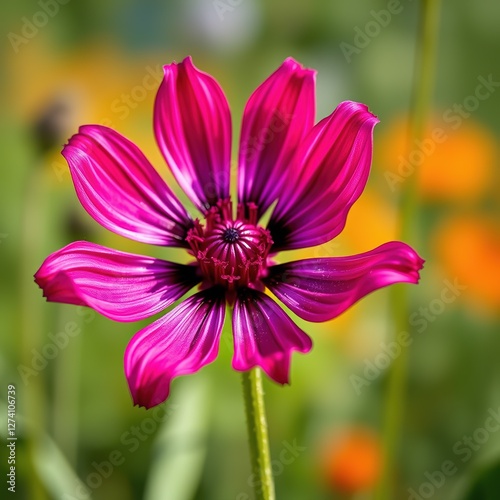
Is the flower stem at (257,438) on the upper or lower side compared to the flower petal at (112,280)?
lower

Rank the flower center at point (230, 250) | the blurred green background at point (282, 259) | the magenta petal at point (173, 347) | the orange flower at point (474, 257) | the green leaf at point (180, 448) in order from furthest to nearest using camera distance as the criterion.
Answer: the orange flower at point (474, 257) → the blurred green background at point (282, 259) → the green leaf at point (180, 448) → the flower center at point (230, 250) → the magenta petal at point (173, 347)

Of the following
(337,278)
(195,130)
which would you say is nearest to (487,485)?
(337,278)

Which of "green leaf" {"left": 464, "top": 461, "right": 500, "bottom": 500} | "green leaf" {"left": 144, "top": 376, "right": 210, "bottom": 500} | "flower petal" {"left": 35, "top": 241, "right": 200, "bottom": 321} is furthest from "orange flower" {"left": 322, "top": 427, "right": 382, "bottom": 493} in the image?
"flower petal" {"left": 35, "top": 241, "right": 200, "bottom": 321}

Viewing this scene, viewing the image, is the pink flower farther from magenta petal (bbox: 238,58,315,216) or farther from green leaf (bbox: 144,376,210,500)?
green leaf (bbox: 144,376,210,500)

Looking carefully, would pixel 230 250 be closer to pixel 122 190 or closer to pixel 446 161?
pixel 122 190

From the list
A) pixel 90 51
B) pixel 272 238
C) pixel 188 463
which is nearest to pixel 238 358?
pixel 272 238

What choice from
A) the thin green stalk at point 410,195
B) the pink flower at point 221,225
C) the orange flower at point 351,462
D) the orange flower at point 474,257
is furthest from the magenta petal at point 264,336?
the orange flower at point 474,257

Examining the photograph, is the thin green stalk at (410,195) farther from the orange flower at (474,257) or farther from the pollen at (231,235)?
the orange flower at (474,257)

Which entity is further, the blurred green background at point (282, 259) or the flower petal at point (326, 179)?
the blurred green background at point (282, 259)
